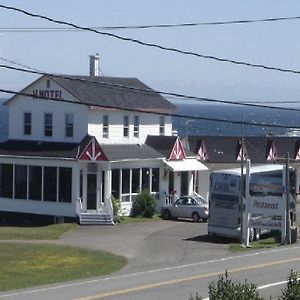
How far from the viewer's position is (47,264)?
113 ft

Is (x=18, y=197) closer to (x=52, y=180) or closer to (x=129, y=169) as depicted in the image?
(x=52, y=180)

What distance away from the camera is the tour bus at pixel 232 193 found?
1668 inches

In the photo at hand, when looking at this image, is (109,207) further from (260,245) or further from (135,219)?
(260,245)

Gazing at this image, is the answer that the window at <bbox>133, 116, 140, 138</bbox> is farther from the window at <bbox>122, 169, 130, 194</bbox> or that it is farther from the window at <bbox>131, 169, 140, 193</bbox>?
the window at <bbox>122, 169, 130, 194</bbox>

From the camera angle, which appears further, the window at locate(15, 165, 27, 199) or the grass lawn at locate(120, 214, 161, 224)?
the window at locate(15, 165, 27, 199)

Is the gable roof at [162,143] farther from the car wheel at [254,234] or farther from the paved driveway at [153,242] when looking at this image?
the car wheel at [254,234]

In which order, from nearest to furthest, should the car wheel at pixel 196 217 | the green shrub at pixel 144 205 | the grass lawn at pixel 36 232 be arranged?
the grass lawn at pixel 36 232
the car wheel at pixel 196 217
the green shrub at pixel 144 205

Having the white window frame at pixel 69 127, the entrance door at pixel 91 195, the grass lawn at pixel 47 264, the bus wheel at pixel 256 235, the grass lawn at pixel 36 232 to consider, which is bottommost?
the grass lawn at pixel 47 264

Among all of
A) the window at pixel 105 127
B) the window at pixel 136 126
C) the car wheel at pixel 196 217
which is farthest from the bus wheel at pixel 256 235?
the window at pixel 136 126

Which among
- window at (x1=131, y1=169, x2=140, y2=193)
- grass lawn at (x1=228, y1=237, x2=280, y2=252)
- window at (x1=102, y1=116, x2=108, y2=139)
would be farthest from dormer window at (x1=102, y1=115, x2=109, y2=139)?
grass lawn at (x1=228, y1=237, x2=280, y2=252)

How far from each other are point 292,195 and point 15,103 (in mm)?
17238

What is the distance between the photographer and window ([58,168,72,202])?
163ft

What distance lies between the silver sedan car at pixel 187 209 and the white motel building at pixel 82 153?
206cm

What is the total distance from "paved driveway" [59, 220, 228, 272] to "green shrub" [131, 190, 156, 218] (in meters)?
1.36
